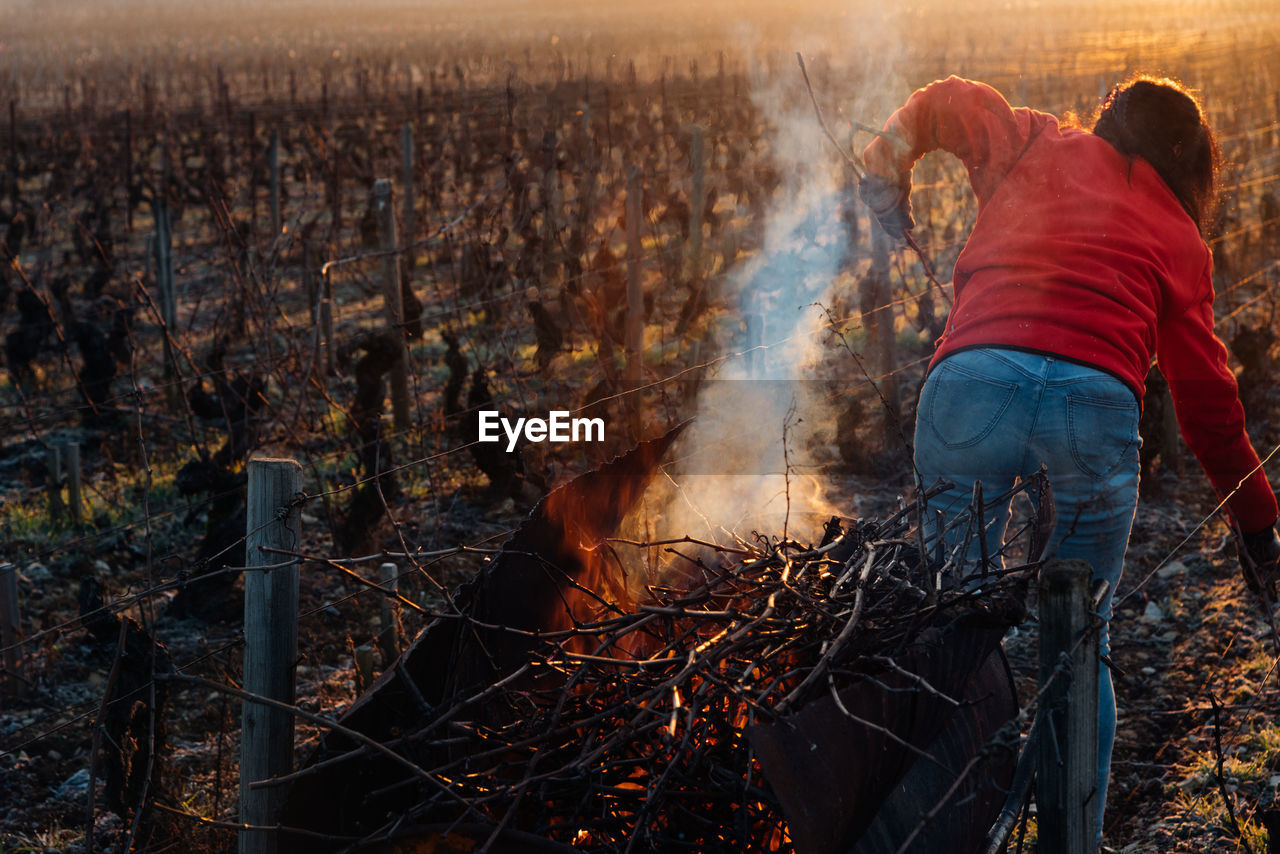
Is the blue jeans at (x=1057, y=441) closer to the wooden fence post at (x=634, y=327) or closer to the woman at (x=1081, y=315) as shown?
the woman at (x=1081, y=315)

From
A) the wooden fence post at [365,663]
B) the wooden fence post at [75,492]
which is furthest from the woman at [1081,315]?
the wooden fence post at [75,492]

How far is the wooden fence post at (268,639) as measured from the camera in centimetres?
196

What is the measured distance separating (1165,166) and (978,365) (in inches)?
23.0

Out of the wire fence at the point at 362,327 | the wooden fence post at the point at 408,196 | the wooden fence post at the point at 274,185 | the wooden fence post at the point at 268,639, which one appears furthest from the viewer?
the wooden fence post at the point at 274,185

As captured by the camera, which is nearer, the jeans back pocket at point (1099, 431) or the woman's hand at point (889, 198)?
the jeans back pocket at point (1099, 431)

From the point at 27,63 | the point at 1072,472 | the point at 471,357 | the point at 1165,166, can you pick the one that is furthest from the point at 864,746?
the point at 27,63

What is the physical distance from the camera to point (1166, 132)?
2.31 m

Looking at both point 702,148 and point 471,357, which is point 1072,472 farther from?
point 702,148

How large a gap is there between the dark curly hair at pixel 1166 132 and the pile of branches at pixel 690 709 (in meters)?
0.91

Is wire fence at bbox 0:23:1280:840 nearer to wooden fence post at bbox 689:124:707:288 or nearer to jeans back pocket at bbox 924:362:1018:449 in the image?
wooden fence post at bbox 689:124:707:288

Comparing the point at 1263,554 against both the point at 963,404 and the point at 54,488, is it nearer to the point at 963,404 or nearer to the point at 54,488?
the point at 963,404

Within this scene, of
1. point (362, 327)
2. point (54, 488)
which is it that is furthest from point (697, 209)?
point (54, 488)

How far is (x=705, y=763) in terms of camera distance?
1680mm

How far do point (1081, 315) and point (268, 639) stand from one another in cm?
165
